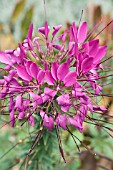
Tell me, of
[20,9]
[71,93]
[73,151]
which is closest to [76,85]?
[71,93]

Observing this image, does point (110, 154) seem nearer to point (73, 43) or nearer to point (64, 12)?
point (73, 43)

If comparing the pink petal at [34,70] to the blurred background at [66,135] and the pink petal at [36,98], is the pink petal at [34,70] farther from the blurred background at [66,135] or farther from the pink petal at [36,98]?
the blurred background at [66,135]

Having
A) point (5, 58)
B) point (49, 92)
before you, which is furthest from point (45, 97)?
point (5, 58)

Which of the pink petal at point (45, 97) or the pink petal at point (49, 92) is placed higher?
the pink petal at point (49, 92)

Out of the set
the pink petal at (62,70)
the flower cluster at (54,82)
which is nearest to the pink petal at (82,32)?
the flower cluster at (54,82)

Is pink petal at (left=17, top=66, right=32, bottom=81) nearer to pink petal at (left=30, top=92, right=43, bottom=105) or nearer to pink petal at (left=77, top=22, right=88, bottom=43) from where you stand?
pink petal at (left=30, top=92, right=43, bottom=105)
